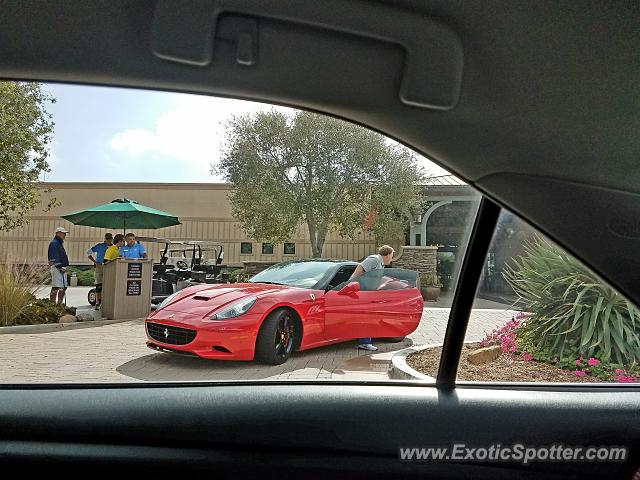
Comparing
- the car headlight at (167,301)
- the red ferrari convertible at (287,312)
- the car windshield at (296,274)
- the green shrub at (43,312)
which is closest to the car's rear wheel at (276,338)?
the red ferrari convertible at (287,312)

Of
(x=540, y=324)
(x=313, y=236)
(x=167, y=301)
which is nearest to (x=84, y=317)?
(x=167, y=301)

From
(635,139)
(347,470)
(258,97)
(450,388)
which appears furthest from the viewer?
(450,388)

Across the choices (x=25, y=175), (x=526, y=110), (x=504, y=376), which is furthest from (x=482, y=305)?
(x=25, y=175)

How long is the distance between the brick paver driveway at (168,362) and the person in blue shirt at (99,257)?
27cm

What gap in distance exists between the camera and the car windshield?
1945mm

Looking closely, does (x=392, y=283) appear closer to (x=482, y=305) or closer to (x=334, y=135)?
(x=482, y=305)

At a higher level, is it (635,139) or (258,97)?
(258,97)

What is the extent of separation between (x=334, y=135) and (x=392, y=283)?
0.63 meters

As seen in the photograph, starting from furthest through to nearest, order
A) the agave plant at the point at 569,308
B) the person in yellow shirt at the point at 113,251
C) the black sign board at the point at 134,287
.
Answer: the black sign board at the point at 134,287 < the person in yellow shirt at the point at 113,251 < the agave plant at the point at 569,308

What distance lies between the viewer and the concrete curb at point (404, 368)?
1.82m

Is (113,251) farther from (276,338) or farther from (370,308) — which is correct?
(370,308)

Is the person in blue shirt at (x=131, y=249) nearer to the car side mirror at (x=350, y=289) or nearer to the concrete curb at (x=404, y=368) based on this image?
the car side mirror at (x=350, y=289)

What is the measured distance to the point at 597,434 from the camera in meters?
1.64

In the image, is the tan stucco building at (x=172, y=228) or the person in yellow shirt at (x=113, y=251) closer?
the tan stucco building at (x=172, y=228)
